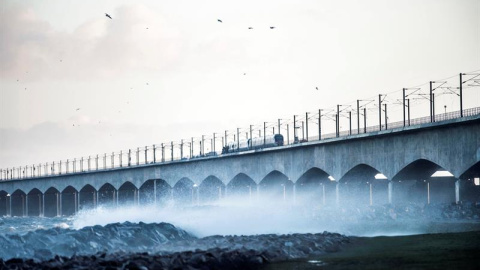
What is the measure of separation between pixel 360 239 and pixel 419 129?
26395 millimetres

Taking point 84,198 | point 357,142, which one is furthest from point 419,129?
point 84,198

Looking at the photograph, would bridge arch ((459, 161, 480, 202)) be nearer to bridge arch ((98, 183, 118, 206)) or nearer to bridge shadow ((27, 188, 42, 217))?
bridge arch ((98, 183, 118, 206))

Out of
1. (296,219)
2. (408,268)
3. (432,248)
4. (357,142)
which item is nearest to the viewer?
(408,268)

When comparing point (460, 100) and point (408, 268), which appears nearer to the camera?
point (408, 268)

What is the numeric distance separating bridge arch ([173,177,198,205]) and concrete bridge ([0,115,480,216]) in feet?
0.37

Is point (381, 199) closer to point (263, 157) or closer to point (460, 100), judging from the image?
point (263, 157)

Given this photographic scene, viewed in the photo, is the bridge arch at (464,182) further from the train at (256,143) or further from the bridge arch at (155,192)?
the bridge arch at (155,192)

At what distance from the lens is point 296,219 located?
181ft

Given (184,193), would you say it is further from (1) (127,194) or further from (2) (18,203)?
(2) (18,203)

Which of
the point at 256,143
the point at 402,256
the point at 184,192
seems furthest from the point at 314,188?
the point at 402,256

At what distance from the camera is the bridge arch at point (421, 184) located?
64.5 m

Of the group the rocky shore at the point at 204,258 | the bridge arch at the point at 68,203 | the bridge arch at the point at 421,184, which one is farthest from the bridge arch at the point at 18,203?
the rocky shore at the point at 204,258

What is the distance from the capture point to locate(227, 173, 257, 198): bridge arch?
314 feet

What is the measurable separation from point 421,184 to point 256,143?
29531mm
